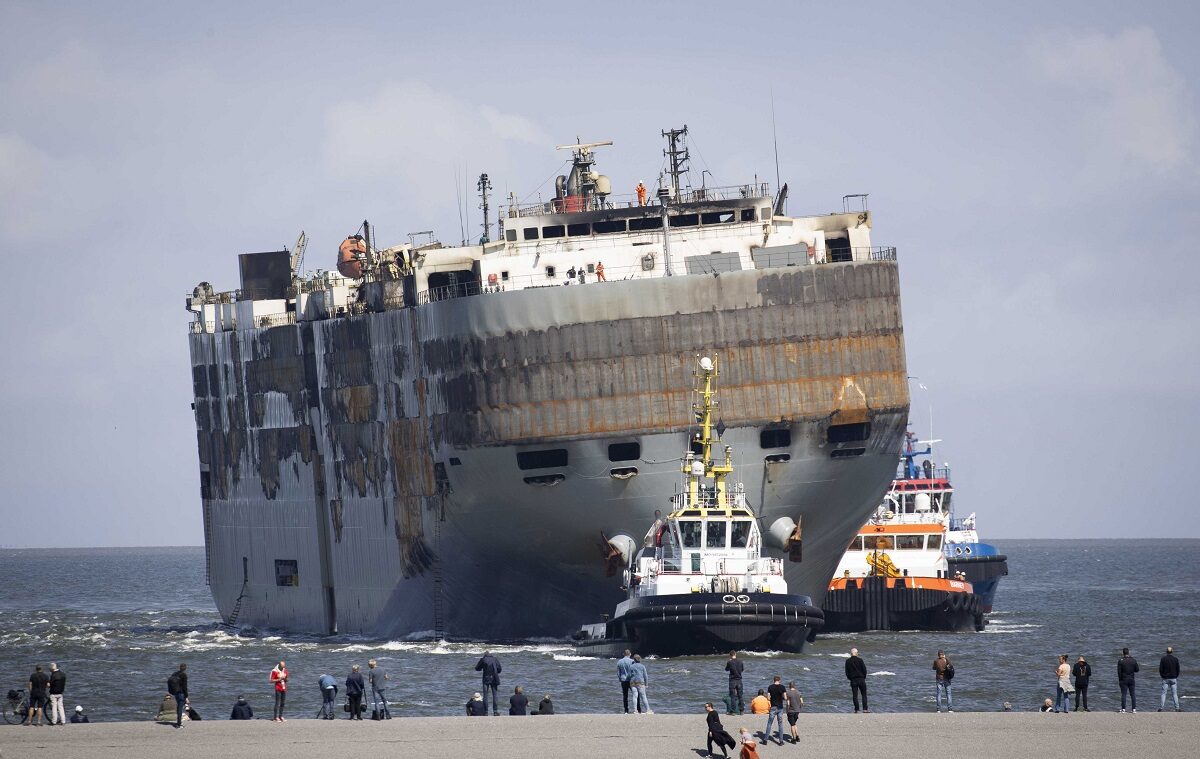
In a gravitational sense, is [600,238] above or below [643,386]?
above

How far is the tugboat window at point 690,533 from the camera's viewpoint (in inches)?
2267

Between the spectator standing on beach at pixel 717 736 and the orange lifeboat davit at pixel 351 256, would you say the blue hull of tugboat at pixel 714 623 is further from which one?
the orange lifeboat davit at pixel 351 256

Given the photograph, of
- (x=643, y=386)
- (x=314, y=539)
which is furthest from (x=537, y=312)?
(x=314, y=539)

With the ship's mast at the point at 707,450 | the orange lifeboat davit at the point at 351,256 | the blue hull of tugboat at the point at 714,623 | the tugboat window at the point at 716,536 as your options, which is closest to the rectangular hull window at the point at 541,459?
the ship's mast at the point at 707,450

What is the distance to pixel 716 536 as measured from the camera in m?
57.9

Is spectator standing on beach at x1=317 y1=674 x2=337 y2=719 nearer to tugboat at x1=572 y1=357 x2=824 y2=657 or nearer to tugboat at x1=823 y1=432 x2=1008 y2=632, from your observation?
tugboat at x1=572 y1=357 x2=824 y2=657

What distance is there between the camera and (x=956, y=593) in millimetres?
80812

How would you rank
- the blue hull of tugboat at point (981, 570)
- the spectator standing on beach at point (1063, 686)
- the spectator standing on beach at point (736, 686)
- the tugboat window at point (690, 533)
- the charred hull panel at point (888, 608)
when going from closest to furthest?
the spectator standing on beach at point (736, 686)
the spectator standing on beach at point (1063, 686)
the tugboat window at point (690, 533)
the charred hull panel at point (888, 608)
the blue hull of tugboat at point (981, 570)

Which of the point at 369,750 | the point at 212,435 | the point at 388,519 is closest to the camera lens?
the point at 369,750

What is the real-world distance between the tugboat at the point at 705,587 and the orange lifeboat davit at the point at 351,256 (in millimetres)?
22719

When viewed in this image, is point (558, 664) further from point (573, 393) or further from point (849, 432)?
point (849, 432)

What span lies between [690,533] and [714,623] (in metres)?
3.25

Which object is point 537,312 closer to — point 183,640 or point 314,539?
point 314,539

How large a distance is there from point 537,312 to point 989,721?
89.1 feet
